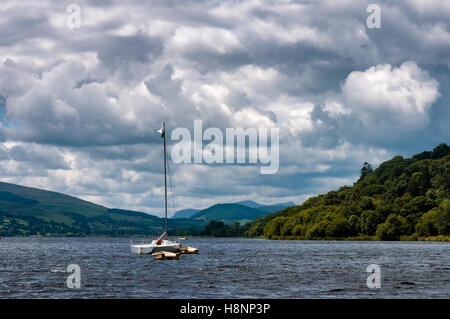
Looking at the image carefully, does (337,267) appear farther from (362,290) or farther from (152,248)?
(152,248)

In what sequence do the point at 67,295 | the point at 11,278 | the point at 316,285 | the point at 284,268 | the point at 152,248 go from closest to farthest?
the point at 67,295 → the point at 316,285 → the point at 11,278 → the point at 284,268 → the point at 152,248

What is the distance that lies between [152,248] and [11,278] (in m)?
60.1

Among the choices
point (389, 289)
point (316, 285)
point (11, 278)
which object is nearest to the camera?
point (389, 289)

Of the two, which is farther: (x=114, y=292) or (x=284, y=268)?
(x=284, y=268)

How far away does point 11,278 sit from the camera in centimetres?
7919

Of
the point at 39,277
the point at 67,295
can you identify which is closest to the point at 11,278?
the point at 39,277

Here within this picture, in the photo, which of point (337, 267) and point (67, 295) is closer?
point (67, 295)

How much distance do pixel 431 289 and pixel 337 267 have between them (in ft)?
108
